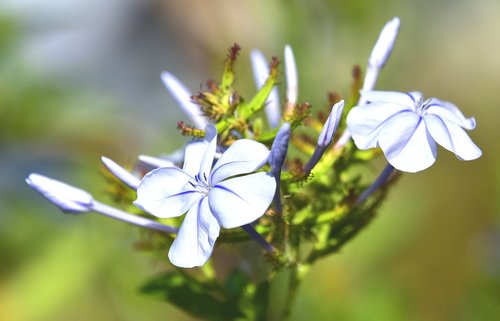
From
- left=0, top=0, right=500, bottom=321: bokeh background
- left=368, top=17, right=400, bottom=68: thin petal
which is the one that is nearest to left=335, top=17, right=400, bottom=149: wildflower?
left=368, top=17, right=400, bottom=68: thin petal

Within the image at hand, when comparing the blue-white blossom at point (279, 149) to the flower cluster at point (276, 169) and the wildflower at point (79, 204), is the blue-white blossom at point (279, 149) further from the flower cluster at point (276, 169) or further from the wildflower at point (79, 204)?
the wildflower at point (79, 204)

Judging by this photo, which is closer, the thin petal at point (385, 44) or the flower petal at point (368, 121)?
the flower petal at point (368, 121)

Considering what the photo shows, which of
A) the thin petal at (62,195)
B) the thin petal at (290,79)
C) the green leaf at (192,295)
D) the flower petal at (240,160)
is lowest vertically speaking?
the green leaf at (192,295)

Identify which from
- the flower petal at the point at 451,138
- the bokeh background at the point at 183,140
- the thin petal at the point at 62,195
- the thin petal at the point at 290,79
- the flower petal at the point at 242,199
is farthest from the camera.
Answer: the bokeh background at the point at 183,140

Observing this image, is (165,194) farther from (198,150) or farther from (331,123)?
(331,123)

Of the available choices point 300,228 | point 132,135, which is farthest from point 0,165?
point 300,228

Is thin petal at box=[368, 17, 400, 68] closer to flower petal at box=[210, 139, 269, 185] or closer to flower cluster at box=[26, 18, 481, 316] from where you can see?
flower cluster at box=[26, 18, 481, 316]

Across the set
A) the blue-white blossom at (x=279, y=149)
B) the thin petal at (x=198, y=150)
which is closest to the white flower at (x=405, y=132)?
the blue-white blossom at (x=279, y=149)

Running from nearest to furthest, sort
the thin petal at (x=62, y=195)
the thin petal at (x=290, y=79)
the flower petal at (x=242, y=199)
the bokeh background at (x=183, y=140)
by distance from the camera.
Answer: the flower petal at (x=242, y=199) < the thin petal at (x=62, y=195) < the thin petal at (x=290, y=79) < the bokeh background at (x=183, y=140)
